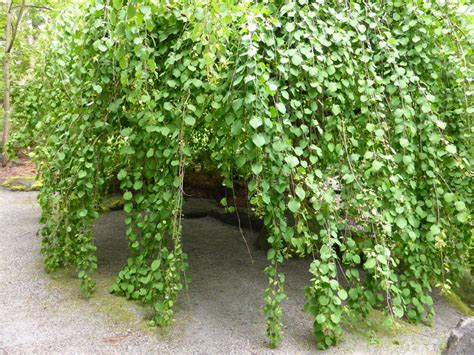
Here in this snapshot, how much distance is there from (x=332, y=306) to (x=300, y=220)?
38cm

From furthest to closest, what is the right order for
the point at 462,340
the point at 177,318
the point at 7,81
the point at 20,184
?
the point at 7,81 < the point at 20,184 < the point at 177,318 < the point at 462,340

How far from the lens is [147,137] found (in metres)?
→ 1.76

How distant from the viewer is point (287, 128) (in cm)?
173

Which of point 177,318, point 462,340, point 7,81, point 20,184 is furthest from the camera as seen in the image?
point 7,81

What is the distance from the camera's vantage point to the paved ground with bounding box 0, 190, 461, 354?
180 cm

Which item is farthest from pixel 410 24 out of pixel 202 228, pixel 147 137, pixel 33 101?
pixel 33 101

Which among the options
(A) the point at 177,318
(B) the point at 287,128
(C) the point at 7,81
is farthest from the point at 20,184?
(B) the point at 287,128

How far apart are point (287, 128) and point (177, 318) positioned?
1041mm

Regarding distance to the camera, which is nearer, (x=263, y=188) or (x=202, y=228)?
(x=263, y=188)

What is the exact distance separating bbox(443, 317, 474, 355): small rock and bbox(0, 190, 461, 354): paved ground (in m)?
0.19

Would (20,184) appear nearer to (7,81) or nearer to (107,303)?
(7,81)

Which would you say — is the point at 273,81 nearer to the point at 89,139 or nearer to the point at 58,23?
the point at 89,139

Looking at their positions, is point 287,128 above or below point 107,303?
above

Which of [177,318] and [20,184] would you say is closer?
[177,318]
